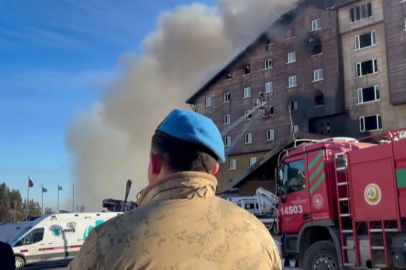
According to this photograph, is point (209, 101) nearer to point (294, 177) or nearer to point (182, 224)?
point (294, 177)

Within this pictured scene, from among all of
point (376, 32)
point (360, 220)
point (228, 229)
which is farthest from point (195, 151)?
point (376, 32)

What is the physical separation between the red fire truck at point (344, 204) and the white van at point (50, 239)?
32.4ft

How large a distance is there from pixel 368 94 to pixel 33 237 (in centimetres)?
2351

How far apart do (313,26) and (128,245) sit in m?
36.2

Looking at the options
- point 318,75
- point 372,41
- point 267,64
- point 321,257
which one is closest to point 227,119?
point 267,64

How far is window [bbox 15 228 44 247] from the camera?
693 inches

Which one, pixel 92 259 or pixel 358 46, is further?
pixel 358 46

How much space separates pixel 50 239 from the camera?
17922 millimetres

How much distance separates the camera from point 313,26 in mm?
35625

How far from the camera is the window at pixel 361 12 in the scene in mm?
32344

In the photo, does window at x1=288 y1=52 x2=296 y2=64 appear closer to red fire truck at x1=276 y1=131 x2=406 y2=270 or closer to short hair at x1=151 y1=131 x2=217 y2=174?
red fire truck at x1=276 y1=131 x2=406 y2=270

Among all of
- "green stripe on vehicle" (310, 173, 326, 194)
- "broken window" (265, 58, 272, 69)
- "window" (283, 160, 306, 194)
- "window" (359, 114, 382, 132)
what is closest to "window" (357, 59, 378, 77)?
"window" (359, 114, 382, 132)

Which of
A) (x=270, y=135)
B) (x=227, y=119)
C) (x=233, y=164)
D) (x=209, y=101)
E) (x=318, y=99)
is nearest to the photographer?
(x=318, y=99)

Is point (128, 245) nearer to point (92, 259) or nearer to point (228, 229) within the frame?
point (92, 259)
